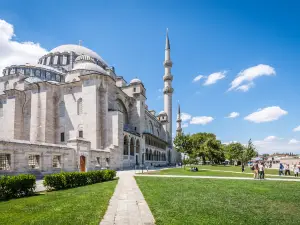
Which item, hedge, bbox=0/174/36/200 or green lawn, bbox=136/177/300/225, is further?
hedge, bbox=0/174/36/200

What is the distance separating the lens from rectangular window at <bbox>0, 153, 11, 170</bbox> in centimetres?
1298

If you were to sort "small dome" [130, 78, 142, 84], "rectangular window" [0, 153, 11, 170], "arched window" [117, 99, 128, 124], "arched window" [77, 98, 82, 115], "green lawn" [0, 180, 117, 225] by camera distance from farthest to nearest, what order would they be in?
"small dome" [130, 78, 142, 84]
"arched window" [117, 99, 128, 124]
"arched window" [77, 98, 82, 115]
"rectangular window" [0, 153, 11, 170]
"green lawn" [0, 180, 117, 225]

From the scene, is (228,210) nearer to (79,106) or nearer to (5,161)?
(5,161)

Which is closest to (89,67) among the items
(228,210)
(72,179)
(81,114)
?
(81,114)

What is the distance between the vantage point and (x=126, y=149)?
34.9 meters

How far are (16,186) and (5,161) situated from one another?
5469 millimetres

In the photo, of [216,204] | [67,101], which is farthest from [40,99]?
[216,204]

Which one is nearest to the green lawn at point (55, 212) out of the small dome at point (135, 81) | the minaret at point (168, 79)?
the small dome at point (135, 81)

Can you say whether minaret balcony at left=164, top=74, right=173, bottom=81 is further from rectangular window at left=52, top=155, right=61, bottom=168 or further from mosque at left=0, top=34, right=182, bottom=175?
rectangular window at left=52, top=155, right=61, bottom=168

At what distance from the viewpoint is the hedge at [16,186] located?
846 centimetres

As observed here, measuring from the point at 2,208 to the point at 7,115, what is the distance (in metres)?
33.9

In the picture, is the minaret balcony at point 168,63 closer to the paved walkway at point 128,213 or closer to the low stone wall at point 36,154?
the low stone wall at point 36,154

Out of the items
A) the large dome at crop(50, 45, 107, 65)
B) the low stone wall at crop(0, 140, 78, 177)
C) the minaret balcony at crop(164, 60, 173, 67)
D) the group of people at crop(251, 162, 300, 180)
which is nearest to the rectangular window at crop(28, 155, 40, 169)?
the low stone wall at crop(0, 140, 78, 177)

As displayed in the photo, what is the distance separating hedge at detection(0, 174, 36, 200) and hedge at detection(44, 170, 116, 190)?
113 cm
